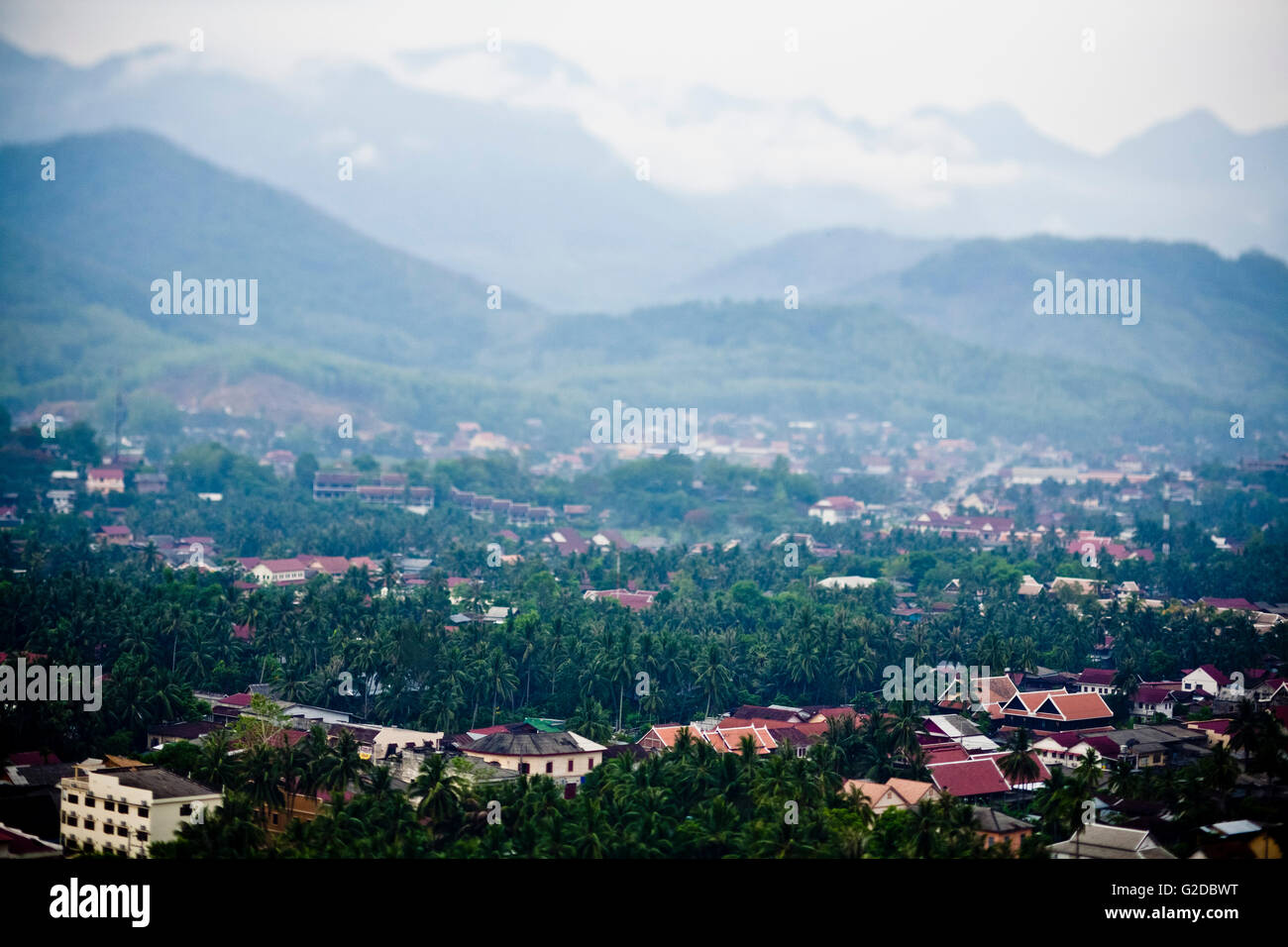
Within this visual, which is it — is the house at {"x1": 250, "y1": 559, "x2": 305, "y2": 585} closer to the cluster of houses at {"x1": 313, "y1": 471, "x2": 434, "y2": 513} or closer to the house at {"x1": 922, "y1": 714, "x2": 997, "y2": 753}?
the cluster of houses at {"x1": 313, "y1": 471, "x2": 434, "y2": 513}

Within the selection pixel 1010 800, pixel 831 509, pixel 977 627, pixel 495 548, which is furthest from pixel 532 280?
pixel 1010 800

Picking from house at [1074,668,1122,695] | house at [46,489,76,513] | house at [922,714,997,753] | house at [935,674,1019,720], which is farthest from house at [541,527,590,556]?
house at [922,714,997,753]

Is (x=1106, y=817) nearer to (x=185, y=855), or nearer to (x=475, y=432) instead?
(x=185, y=855)

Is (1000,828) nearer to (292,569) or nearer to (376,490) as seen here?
(292,569)

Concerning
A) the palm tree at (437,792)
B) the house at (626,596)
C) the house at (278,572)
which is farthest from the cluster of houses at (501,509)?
the palm tree at (437,792)

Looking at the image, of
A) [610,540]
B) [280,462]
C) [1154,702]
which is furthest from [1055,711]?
[280,462]

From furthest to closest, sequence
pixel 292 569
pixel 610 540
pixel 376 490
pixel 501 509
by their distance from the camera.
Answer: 1. pixel 376 490
2. pixel 501 509
3. pixel 610 540
4. pixel 292 569
